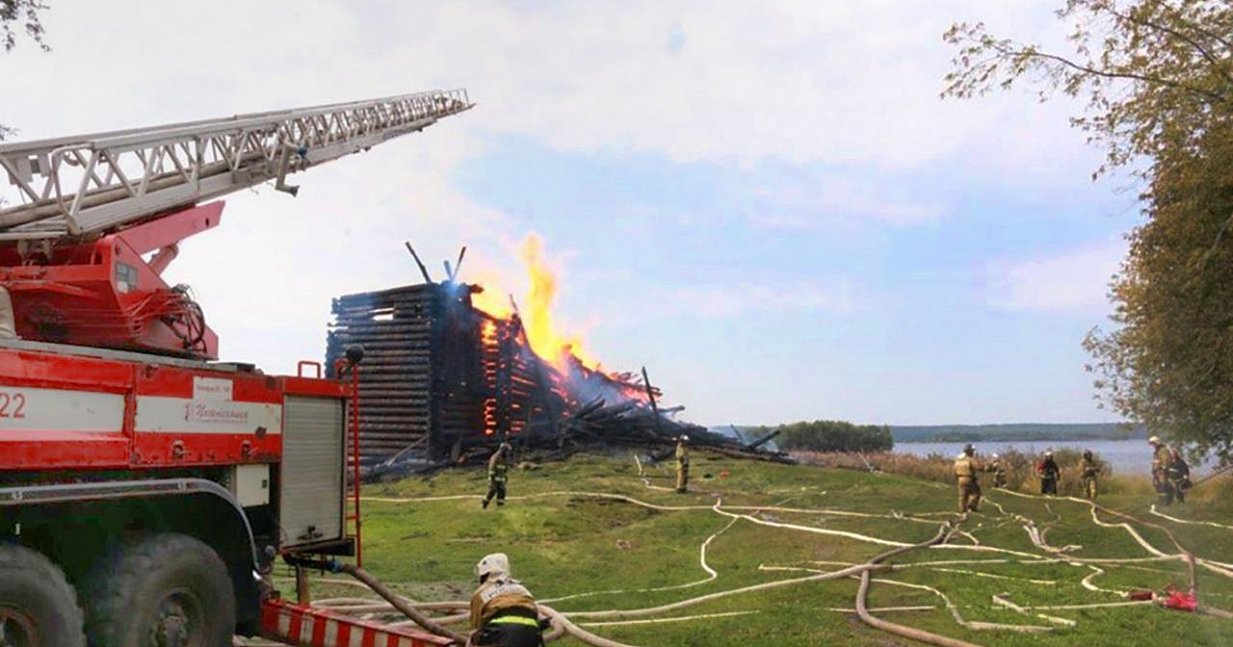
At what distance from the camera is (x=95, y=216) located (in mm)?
6984

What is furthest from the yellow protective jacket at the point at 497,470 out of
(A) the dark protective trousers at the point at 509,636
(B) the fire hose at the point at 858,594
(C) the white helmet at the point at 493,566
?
(A) the dark protective trousers at the point at 509,636

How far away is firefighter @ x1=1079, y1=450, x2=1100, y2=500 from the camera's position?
19952mm

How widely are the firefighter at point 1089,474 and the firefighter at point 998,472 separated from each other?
79.5 inches

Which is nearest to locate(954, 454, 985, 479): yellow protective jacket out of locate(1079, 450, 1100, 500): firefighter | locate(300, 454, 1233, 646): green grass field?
locate(300, 454, 1233, 646): green grass field

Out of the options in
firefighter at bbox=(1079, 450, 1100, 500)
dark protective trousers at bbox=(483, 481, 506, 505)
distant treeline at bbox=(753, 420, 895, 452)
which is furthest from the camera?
distant treeline at bbox=(753, 420, 895, 452)

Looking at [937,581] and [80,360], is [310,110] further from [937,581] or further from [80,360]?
[937,581]

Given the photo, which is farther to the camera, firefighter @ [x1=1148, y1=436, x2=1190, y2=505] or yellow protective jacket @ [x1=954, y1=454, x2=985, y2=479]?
firefighter @ [x1=1148, y1=436, x2=1190, y2=505]

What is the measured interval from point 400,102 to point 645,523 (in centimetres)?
929

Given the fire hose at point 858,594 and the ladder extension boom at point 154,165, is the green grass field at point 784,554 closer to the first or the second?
the fire hose at point 858,594

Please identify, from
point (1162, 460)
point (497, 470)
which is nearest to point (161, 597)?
point (497, 470)

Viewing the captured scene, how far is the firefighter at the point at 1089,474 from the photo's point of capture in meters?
20.0

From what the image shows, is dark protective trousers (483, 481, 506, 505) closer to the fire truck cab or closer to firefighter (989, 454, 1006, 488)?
the fire truck cab

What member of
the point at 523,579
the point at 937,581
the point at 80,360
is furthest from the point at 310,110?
the point at 937,581

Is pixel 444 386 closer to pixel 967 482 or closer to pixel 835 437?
pixel 967 482
